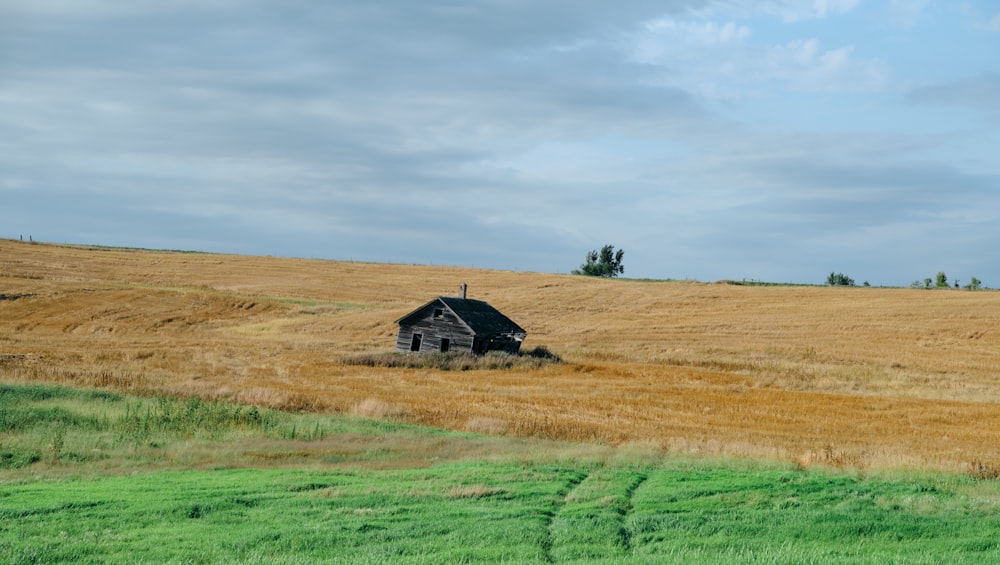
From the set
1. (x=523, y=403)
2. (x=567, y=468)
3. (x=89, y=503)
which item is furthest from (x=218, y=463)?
(x=523, y=403)

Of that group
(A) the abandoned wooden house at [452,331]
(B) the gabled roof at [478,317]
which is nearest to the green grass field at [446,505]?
(A) the abandoned wooden house at [452,331]

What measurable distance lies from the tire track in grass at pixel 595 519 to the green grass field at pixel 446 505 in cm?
3

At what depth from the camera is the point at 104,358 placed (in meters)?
40.3

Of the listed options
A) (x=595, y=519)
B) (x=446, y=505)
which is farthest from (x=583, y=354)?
(x=595, y=519)

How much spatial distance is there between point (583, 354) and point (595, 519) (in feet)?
123

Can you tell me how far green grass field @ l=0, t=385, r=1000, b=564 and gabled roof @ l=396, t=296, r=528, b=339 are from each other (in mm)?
29687

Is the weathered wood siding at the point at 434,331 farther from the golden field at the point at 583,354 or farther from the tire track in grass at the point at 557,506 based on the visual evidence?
the tire track in grass at the point at 557,506

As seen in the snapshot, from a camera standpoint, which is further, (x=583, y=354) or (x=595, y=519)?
(x=583, y=354)

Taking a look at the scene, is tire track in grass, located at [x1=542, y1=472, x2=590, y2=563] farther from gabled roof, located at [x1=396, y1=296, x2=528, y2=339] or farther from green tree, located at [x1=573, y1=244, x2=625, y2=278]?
green tree, located at [x1=573, y1=244, x2=625, y2=278]

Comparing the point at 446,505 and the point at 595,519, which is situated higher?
the point at 595,519

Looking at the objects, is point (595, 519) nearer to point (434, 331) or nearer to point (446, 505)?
point (446, 505)

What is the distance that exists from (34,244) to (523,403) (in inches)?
3619

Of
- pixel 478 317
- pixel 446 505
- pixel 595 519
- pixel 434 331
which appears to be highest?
pixel 478 317

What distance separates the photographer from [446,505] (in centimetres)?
1325
